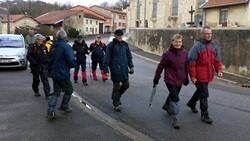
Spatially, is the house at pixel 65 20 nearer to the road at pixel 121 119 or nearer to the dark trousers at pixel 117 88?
the road at pixel 121 119

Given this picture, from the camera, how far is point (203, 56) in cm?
613

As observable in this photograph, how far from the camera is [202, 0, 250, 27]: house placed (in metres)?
25.9

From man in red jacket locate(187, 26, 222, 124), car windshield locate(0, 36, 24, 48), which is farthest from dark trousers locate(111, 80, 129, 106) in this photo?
car windshield locate(0, 36, 24, 48)

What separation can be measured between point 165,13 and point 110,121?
38682 mm

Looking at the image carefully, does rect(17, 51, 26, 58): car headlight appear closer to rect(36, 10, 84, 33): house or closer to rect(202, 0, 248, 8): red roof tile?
rect(202, 0, 248, 8): red roof tile

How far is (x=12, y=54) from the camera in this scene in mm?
13664

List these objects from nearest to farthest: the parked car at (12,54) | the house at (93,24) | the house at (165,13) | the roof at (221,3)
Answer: the parked car at (12,54) → the roof at (221,3) → the house at (165,13) → the house at (93,24)

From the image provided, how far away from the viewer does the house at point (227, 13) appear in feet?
84.8

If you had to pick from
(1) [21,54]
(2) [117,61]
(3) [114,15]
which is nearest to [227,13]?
(1) [21,54]

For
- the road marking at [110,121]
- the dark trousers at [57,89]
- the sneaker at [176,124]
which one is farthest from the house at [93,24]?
the sneaker at [176,124]

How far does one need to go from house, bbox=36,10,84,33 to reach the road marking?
6153 cm

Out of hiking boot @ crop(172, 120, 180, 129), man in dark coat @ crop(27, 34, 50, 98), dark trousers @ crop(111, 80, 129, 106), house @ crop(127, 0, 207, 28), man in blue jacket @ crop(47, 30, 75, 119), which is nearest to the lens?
hiking boot @ crop(172, 120, 180, 129)

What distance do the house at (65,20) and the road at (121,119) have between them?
200 feet

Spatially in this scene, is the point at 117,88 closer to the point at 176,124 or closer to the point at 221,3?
the point at 176,124
